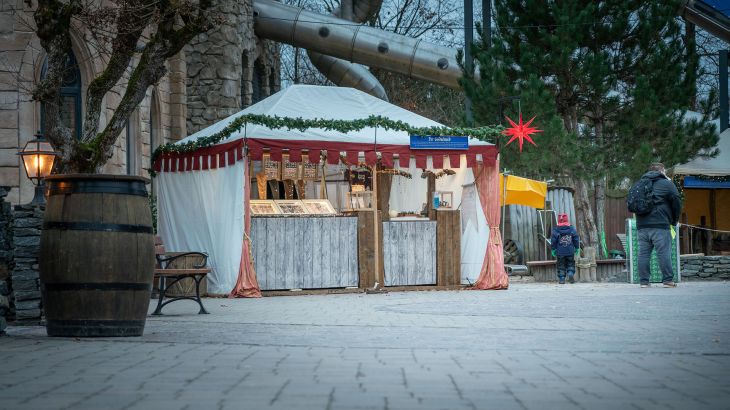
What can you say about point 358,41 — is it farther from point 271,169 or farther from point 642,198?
point 642,198

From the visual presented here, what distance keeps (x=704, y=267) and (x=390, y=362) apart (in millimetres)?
17524

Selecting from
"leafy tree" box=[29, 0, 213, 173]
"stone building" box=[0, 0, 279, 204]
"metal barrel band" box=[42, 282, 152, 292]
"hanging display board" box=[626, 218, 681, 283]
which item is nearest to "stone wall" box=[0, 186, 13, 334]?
"metal barrel band" box=[42, 282, 152, 292]

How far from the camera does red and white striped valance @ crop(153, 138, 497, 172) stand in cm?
1769

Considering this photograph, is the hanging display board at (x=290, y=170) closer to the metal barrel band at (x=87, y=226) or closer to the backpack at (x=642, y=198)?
the backpack at (x=642, y=198)

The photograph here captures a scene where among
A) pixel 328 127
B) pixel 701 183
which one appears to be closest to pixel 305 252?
pixel 328 127

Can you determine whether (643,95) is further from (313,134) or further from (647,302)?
(647,302)

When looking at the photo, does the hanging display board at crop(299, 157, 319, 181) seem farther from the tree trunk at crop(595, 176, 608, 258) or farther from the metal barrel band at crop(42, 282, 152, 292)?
the metal barrel band at crop(42, 282, 152, 292)

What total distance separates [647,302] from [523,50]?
41.8 ft

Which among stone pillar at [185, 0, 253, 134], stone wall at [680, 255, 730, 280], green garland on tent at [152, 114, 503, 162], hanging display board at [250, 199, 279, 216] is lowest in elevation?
stone wall at [680, 255, 730, 280]

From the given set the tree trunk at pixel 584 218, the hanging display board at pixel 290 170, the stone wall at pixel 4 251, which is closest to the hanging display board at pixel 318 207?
the hanging display board at pixel 290 170

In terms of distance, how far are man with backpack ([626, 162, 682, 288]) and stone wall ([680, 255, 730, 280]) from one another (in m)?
5.63

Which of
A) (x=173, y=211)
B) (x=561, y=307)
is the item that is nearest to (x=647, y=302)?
(x=561, y=307)

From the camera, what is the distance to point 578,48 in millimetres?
25766

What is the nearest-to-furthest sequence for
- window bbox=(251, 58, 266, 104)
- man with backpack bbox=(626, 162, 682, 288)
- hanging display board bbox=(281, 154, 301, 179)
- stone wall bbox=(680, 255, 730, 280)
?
1. man with backpack bbox=(626, 162, 682, 288)
2. hanging display board bbox=(281, 154, 301, 179)
3. stone wall bbox=(680, 255, 730, 280)
4. window bbox=(251, 58, 266, 104)
